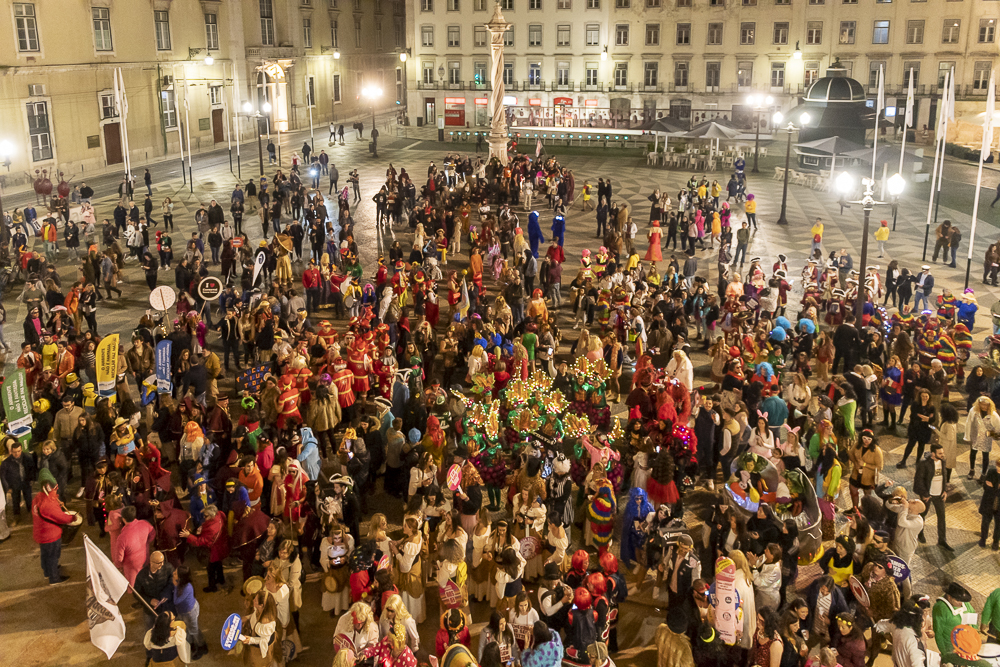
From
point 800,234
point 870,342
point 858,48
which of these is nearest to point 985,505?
point 870,342

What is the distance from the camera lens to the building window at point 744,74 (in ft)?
186

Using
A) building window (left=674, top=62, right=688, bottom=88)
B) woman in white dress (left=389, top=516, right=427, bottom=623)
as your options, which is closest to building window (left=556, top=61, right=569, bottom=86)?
building window (left=674, top=62, right=688, bottom=88)

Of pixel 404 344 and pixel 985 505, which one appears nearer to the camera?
pixel 985 505

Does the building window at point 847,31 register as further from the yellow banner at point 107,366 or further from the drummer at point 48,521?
the drummer at point 48,521

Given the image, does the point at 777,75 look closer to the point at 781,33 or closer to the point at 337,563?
the point at 781,33

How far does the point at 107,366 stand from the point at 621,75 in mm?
50294

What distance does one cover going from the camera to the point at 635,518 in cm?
1094

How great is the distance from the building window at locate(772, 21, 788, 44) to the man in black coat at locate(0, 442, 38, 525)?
52.8m

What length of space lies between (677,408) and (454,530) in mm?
5070

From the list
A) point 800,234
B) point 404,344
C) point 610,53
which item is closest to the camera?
point 404,344

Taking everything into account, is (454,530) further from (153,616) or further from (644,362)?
(644,362)

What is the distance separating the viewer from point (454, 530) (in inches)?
402

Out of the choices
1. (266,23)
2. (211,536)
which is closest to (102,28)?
(266,23)

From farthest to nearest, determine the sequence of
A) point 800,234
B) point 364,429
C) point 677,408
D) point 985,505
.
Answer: point 800,234 → point 677,408 → point 364,429 → point 985,505
